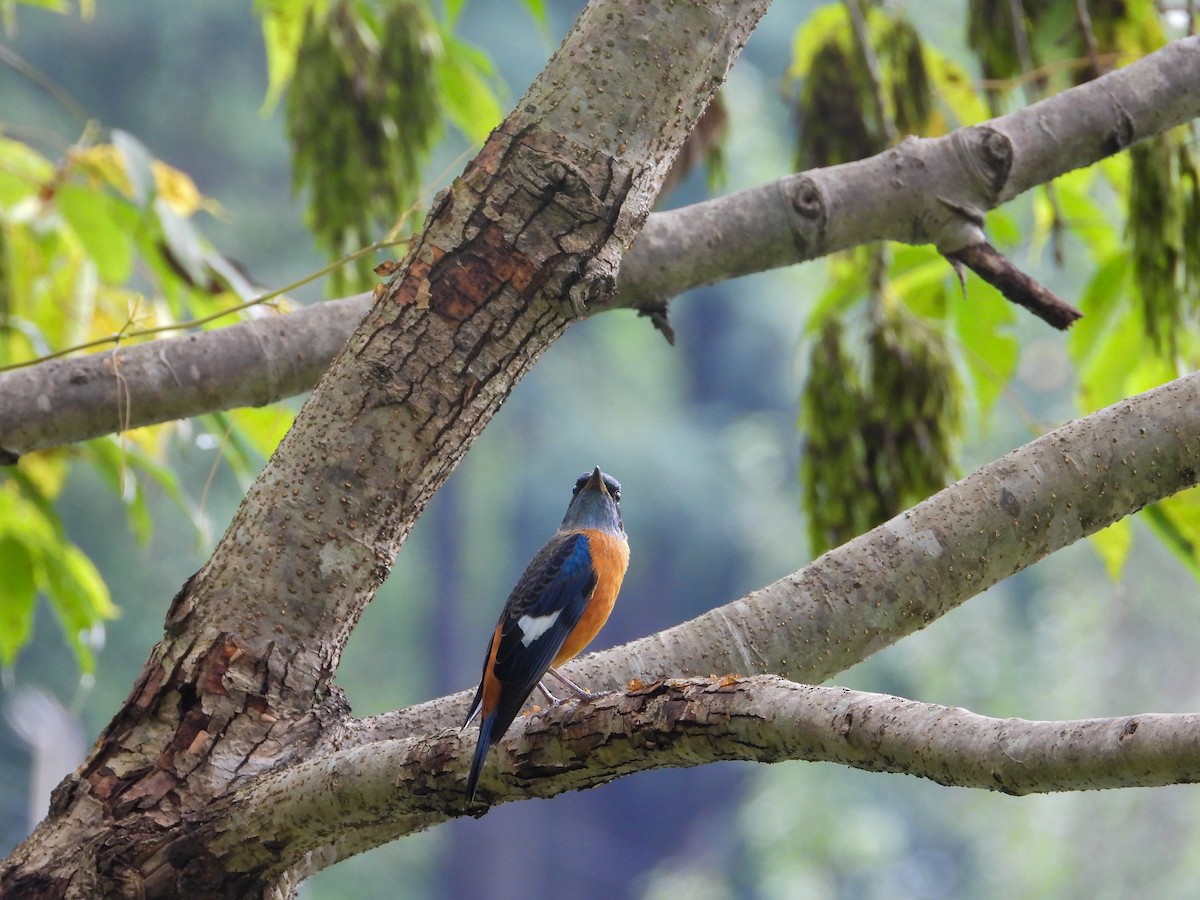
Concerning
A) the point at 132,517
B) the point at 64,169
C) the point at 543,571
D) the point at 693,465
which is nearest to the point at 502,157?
the point at 543,571

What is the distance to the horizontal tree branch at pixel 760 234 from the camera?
2123 millimetres

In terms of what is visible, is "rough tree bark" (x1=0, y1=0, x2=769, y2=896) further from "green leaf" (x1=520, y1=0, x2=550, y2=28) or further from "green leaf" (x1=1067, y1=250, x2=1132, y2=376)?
"green leaf" (x1=1067, y1=250, x2=1132, y2=376)

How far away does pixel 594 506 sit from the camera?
10.1 feet

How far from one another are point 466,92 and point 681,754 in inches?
78.5

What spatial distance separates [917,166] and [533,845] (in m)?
19.6

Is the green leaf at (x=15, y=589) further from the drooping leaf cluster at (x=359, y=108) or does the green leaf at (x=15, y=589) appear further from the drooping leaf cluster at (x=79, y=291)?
the drooping leaf cluster at (x=359, y=108)

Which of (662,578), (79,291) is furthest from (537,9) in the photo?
(662,578)

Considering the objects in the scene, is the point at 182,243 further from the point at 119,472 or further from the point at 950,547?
the point at 950,547

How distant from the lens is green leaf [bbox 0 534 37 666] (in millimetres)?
2520

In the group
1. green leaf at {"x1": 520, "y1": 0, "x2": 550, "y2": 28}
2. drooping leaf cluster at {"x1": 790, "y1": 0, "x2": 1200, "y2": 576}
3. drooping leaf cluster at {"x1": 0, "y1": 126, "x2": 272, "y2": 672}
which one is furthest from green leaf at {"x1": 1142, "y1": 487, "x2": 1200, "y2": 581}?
drooping leaf cluster at {"x1": 0, "y1": 126, "x2": 272, "y2": 672}

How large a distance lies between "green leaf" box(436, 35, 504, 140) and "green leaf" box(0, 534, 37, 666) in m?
1.31

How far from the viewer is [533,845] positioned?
67.5 feet

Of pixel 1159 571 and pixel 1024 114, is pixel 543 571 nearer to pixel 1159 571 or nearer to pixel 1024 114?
pixel 1024 114

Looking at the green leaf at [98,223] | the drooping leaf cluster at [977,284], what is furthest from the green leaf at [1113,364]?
the green leaf at [98,223]
